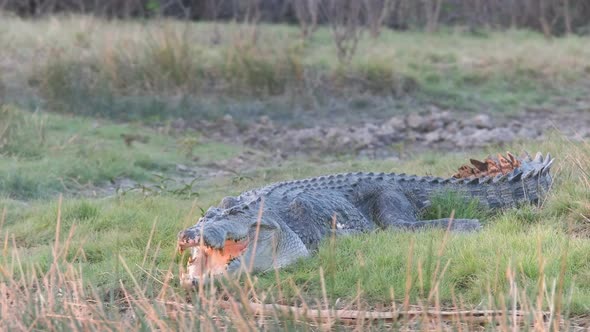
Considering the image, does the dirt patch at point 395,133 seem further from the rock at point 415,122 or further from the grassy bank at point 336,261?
the grassy bank at point 336,261

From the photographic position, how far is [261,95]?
1184cm

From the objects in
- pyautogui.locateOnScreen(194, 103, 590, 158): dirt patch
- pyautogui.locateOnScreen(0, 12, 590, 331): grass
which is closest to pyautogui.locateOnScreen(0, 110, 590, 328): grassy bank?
pyautogui.locateOnScreen(0, 12, 590, 331): grass

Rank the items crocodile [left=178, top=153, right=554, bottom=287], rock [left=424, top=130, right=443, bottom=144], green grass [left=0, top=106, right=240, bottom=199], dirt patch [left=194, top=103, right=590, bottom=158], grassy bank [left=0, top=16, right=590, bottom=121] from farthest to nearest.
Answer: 1. grassy bank [left=0, top=16, right=590, bottom=121]
2. rock [left=424, top=130, right=443, bottom=144]
3. dirt patch [left=194, top=103, right=590, bottom=158]
4. green grass [left=0, top=106, right=240, bottom=199]
5. crocodile [left=178, top=153, right=554, bottom=287]

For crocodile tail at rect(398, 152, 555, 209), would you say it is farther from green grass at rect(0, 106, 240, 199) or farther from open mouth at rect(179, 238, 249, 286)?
green grass at rect(0, 106, 240, 199)

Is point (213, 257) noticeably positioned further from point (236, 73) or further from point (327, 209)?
point (236, 73)

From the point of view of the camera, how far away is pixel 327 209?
513 centimetres

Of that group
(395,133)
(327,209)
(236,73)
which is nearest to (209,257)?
(327,209)

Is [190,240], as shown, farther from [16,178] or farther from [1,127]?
[1,127]

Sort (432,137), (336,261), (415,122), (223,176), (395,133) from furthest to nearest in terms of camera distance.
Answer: (415,122), (395,133), (432,137), (223,176), (336,261)

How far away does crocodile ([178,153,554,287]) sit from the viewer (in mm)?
4215

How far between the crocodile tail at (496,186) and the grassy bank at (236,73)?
19.4ft

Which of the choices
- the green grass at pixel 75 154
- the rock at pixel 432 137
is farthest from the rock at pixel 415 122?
the green grass at pixel 75 154

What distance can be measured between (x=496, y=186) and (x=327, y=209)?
124cm

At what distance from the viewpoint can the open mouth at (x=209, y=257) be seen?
403 centimetres
